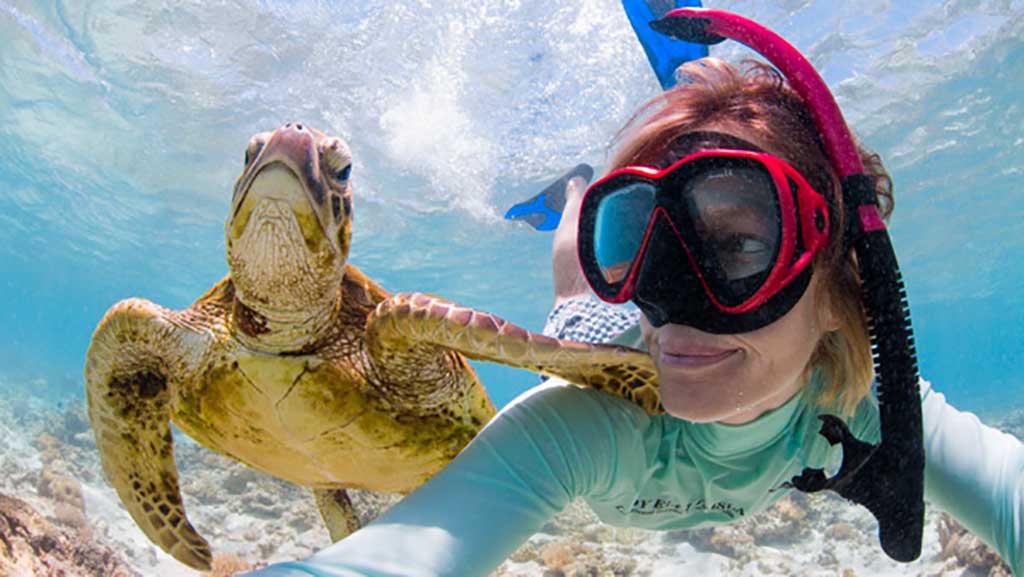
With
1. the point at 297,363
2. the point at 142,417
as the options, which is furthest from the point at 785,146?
the point at 142,417

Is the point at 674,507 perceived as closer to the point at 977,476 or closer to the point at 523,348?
the point at 523,348

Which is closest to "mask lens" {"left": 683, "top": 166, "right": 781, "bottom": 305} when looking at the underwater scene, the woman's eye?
the woman's eye

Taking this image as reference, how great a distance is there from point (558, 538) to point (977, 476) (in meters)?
7.36

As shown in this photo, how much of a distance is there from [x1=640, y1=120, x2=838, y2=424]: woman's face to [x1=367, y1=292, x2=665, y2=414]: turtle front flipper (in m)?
0.27

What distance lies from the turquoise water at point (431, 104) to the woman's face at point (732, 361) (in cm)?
Result: 886

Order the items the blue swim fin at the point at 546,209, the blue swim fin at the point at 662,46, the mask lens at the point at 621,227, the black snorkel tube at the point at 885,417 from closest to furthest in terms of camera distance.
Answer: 1. the black snorkel tube at the point at 885,417
2. the mask lens at the point at 621,227
3. the blue swim fin at the point at 662,46
4. the blue swim fin at the point at 546,209

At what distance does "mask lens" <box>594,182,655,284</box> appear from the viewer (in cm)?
184

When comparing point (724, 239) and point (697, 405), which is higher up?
point (724, 239)

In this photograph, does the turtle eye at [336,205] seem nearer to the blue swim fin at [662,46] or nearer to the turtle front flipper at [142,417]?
the turtle front flipper at [142,417]

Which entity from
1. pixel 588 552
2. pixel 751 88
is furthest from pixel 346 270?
pixel 588 552

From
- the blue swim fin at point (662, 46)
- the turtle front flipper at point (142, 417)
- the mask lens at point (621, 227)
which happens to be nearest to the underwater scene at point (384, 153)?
Answer: the turtle front flipper at point (142, 417)

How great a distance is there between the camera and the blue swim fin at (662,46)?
4320 mm

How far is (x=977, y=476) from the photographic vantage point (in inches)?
70.3

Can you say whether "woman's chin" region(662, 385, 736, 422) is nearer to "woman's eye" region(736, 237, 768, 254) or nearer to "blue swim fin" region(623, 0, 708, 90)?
"woman's eye" region(736, 237, 768, 254)
